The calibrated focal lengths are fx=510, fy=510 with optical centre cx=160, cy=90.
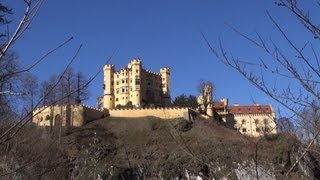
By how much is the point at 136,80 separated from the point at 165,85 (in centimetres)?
599

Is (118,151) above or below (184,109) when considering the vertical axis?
below

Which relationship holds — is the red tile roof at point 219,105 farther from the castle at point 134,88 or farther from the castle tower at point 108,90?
the castle tower at point 108,90

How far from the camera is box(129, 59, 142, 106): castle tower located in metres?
75.9

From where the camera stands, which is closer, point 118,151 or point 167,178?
point 167,178

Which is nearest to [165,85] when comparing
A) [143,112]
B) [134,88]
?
[134,88]

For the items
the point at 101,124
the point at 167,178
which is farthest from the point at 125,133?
the point at 167,178

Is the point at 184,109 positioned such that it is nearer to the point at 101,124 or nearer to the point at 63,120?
the point at 101,124

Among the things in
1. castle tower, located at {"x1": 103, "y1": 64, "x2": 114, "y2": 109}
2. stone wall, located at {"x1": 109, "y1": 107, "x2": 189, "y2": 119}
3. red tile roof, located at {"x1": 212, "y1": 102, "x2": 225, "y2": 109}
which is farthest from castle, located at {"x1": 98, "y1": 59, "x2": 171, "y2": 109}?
stone wall, located at {"x1": 109, "y1": 107, "x2": 189, "y2": 119}

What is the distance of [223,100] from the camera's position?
267ft

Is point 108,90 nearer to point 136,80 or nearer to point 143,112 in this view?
point 136,80

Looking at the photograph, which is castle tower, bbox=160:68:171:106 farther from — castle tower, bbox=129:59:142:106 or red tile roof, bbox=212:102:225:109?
red tile roof, bbox=212:102:225:109

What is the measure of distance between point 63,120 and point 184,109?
51.1 ft

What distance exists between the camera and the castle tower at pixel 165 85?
80.1 m

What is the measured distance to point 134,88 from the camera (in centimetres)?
7669
